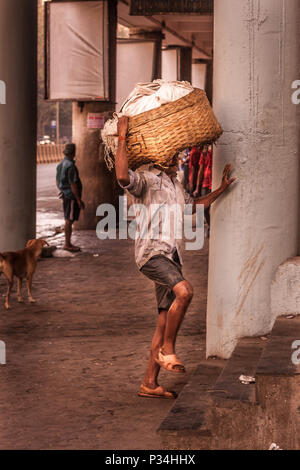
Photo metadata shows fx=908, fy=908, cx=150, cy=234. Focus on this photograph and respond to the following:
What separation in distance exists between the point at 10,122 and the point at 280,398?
8.97m

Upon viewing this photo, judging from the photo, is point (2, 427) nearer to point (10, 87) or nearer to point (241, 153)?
point (241, 153)

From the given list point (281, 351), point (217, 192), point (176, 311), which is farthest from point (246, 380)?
point (217, 192)

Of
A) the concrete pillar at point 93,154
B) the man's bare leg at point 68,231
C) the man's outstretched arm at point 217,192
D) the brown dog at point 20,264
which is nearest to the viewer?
the man's outstretched arm at point 217,192

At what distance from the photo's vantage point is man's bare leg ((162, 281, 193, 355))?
6008 mm

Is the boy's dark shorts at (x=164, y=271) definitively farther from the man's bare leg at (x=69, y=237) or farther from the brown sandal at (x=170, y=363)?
the man's bare leg at (x=69, y=237)

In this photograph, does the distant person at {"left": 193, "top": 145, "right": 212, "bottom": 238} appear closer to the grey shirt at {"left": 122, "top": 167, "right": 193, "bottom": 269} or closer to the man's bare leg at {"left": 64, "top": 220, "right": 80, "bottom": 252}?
the man's bare leg at {"left": 64, "top": 220, "right": 80, "bottom": 252}

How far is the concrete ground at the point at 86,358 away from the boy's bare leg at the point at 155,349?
134mm

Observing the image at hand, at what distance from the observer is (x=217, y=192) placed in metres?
6.63

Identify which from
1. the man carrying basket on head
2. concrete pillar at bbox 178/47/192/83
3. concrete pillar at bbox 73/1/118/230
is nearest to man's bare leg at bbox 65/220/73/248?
concrete pillar at bbox 73/1/118/230

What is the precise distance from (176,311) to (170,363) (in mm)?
350

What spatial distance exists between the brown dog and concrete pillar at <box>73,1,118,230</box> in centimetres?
754

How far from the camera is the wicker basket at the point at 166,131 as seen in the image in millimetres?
5902

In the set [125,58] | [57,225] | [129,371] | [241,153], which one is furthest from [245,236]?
[125,58]

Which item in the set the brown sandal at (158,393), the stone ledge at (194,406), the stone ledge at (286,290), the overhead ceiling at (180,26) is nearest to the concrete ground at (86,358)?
the brown sandal at (158,393)
